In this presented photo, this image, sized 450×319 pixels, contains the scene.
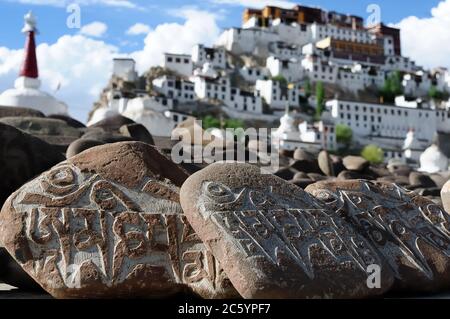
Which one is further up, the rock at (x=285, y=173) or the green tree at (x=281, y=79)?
the green tree at (x=281, y=79)

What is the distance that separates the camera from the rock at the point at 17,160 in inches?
332

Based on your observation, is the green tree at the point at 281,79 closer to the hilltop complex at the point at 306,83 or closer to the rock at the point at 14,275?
Answer: the hilltop complex at the point at 306,83

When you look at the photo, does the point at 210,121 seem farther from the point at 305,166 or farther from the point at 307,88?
the point at 305,166

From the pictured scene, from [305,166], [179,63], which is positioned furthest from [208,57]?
[305,166]

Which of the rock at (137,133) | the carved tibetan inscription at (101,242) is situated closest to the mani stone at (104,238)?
the carved tibetan inscription at (101,242)

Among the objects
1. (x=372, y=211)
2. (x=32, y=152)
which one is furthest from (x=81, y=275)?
(x=32, y=152)

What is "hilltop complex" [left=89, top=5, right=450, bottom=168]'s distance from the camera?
6900 cm

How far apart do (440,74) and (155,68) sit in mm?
47286

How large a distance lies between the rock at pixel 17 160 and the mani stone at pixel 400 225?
4.53 metres

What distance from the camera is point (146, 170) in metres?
5.34

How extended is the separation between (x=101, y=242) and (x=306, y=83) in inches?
→ 3159

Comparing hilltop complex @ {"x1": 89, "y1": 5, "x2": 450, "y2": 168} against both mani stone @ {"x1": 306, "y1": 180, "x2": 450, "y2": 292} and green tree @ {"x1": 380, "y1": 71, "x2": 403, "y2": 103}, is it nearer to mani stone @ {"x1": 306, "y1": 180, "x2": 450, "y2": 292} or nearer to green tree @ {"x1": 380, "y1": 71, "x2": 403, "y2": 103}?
green tree @ {"x1": 380, "y1": 71, "x2": 403, "y2": 103}

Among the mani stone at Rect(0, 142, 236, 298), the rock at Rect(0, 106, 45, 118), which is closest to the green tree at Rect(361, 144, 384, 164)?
the rock at Rect(0, 106, 45, 118)
